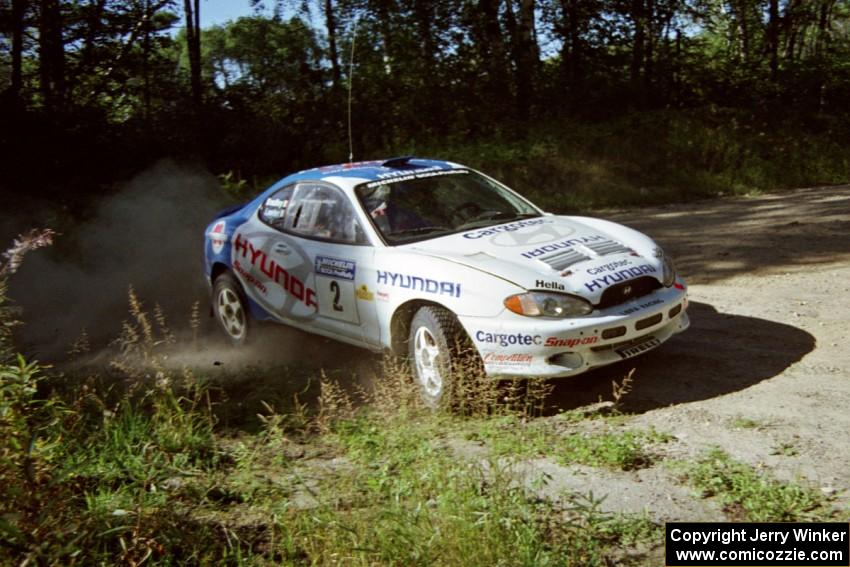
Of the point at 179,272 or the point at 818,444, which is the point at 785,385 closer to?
the point at 818,444

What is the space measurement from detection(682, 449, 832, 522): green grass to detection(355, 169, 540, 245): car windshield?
8.54 feet

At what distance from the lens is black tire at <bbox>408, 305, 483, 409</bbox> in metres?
5.36

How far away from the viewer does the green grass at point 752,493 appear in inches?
149

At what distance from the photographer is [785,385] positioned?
5457 mm

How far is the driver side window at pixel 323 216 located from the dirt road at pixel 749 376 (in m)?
1.99

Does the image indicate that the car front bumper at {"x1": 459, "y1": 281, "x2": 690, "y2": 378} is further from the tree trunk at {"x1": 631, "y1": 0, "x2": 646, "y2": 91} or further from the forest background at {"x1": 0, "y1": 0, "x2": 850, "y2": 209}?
the tree trunk at {"x1": 631, "y1": 0, "x2": 646, "y2": 91}

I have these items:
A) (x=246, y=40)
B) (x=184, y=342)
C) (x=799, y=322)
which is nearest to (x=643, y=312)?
(x=799, y=322)

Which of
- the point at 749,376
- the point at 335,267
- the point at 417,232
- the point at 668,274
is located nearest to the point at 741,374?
the point at 749,376

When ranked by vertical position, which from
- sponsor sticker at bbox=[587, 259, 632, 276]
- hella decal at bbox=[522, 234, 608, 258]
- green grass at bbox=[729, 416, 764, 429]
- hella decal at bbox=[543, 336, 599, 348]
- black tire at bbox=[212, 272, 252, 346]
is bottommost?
green grass at bbox=[729, 416, 764, 429]

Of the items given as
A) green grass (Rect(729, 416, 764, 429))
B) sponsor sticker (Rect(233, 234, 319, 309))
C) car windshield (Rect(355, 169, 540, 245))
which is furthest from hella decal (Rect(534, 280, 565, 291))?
sponsor sticker (Rect(233, 234, 319, 309))

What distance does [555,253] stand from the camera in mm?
5617

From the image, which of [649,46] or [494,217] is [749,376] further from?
[649,46]

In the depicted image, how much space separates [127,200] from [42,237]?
11.2 metres

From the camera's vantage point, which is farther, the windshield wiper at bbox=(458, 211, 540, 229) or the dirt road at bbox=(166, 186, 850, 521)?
the windshield wiper at bbox=(458, 211, 540, 229)
